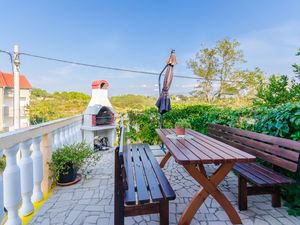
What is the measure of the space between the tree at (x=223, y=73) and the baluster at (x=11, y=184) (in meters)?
15.1

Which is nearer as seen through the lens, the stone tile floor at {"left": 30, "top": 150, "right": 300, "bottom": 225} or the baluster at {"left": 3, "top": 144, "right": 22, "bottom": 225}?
the baluster at {"left": 3, "top": 144, "right": 22, "bottom": 225}

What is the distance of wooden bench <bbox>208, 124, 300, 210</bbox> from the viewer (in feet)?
5.82

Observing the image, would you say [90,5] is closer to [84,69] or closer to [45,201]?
[84,69]

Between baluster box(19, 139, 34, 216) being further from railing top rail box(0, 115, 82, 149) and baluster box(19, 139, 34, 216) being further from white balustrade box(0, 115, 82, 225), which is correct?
railing top rail box(0, 115, 82, 149)

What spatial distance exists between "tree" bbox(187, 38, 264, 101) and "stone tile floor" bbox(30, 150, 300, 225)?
43.9ft

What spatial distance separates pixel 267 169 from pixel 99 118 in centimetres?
401

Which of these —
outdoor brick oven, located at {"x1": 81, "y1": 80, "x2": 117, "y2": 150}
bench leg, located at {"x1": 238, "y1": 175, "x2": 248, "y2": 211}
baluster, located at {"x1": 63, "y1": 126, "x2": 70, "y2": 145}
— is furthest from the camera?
outdoor brick oven, located at {"x1": 81, "y1": 80, "x2": 117, "y2": 150}

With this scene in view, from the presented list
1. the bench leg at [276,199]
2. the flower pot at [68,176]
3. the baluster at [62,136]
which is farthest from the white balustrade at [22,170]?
the bench leg at [276,199]

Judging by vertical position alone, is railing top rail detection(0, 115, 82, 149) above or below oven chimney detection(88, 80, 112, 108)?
below

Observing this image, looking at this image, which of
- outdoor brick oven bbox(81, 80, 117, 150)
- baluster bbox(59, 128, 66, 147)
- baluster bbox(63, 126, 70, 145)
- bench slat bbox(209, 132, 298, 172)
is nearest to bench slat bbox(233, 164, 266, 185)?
bench slat bbox(209, 132, 298, 172)

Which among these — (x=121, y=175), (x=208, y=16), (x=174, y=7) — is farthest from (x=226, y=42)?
(x=121, y=175)

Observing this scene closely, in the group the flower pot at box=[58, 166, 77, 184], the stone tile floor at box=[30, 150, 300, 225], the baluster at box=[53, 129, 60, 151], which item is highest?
the baluster at box=[53, 129, 60, 151]

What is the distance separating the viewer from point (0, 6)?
27.2 ft

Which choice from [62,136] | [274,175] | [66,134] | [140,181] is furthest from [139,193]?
[66,134]
